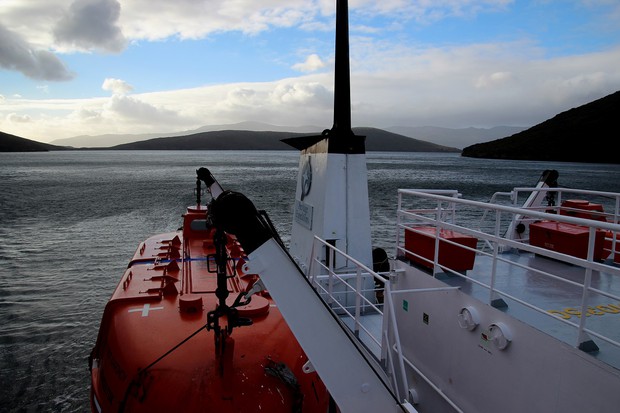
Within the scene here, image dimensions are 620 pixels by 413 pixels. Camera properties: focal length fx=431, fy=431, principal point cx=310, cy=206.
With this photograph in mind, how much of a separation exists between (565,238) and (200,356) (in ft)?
19.9

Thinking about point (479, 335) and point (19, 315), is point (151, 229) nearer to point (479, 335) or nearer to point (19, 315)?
point (19, 315)

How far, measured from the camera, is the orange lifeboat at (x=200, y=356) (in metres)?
5.20

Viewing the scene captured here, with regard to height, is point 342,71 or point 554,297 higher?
point 342,71

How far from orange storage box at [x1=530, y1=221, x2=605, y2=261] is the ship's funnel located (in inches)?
120

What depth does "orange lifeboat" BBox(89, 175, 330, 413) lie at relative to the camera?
520 cm

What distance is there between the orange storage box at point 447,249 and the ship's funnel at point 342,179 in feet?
3.95

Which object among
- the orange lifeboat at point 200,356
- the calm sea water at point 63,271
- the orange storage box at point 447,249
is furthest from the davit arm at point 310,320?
the calm sea water at point 63,271

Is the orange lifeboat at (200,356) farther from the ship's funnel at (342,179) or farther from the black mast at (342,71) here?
the black mast at (342,71)

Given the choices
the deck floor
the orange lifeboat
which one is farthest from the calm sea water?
the deck floor

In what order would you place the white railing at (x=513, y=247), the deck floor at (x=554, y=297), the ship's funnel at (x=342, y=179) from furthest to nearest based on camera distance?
the ship's funnel at (x=342, y=179), the deck floor at (x=554, y=297), the white railing at (x=513, y=247)

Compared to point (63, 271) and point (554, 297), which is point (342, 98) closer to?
point (554, 297)

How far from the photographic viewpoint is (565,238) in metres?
7.18

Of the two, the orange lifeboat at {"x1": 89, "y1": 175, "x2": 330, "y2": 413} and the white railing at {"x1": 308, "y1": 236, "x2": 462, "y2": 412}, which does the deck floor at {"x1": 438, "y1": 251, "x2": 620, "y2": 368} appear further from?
the orange lifeboat at {"x1": 89, "y1": 175, "x2": 330, "y2": 413}

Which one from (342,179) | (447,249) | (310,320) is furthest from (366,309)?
(310,320)
